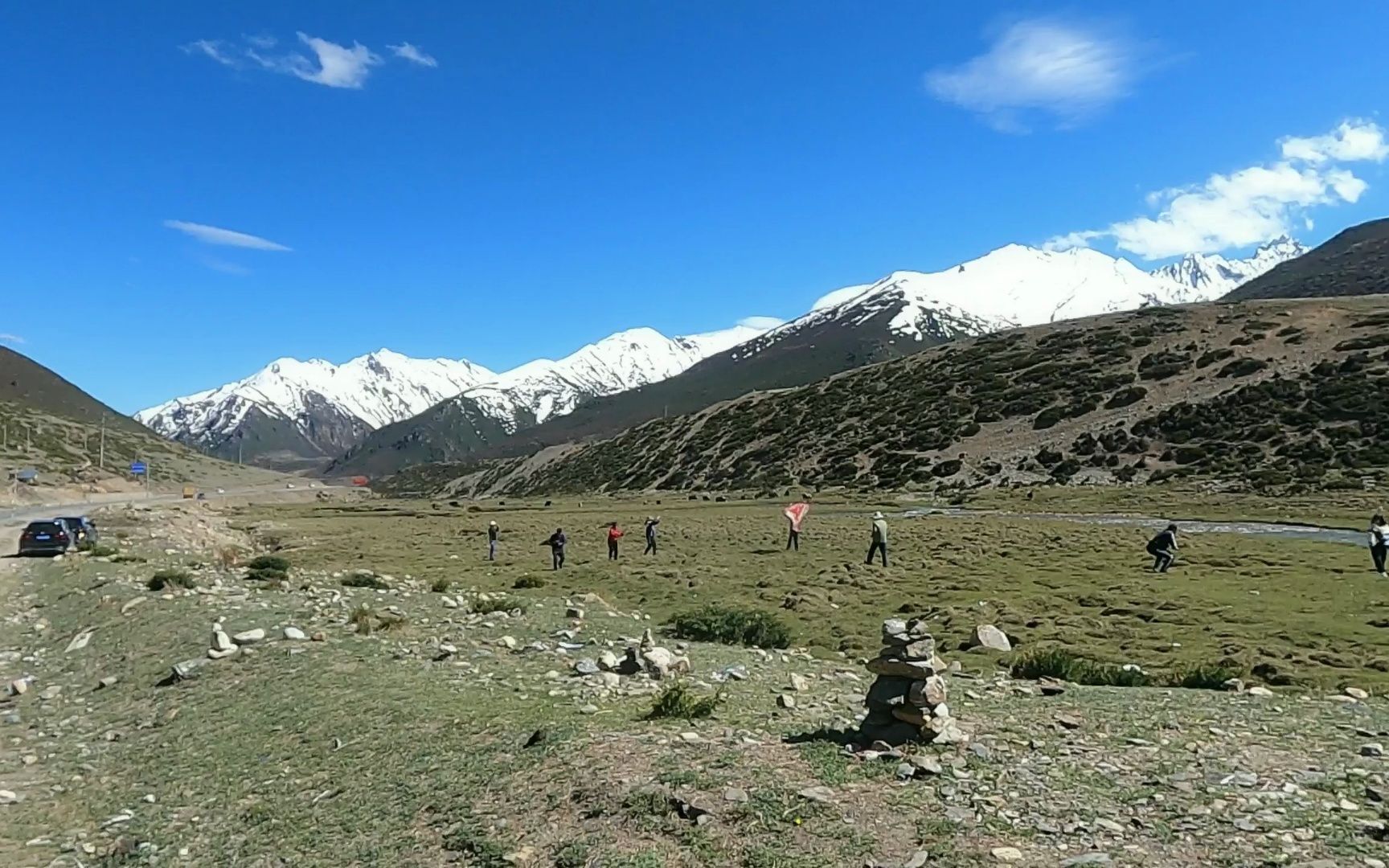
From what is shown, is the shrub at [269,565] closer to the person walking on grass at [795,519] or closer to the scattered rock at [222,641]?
the scattered rock at [222,641]

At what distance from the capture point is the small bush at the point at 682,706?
10555 millimetres

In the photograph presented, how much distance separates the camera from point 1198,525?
44312mm

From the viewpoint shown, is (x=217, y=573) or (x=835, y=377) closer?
(x=217, y=573)

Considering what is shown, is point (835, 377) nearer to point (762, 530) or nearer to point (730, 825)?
point (762, 530)

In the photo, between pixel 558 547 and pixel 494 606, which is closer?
pixel 494 606

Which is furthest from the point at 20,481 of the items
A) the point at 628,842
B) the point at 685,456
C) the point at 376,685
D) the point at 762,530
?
the point at 628,842

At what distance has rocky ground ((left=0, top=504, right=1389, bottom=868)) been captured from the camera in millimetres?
7191

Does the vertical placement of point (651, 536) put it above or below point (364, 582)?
above

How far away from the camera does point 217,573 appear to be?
27.6 meters

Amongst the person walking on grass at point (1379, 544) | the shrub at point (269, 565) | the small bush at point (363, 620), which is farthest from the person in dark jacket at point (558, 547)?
the person walking on grass at point (1379, 544)

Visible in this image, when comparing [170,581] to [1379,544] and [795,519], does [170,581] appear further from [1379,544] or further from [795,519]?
[1379,544]

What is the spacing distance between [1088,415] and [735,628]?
7272 centimetres

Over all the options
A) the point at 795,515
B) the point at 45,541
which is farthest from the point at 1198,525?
the point at 45,541

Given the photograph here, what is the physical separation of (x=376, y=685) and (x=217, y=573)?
17.8 m
